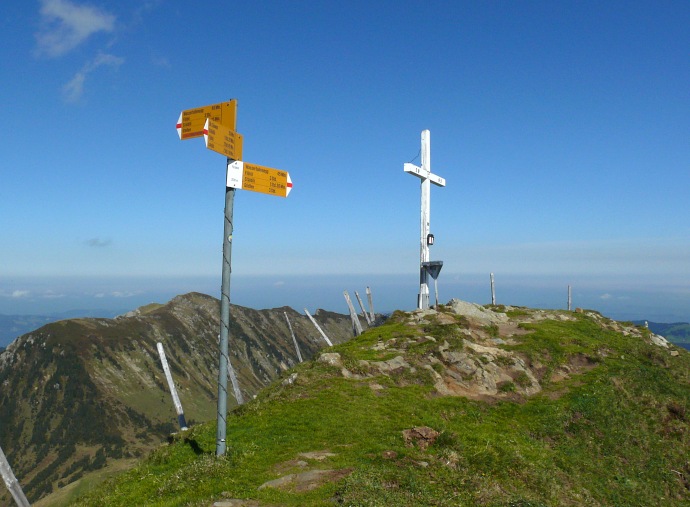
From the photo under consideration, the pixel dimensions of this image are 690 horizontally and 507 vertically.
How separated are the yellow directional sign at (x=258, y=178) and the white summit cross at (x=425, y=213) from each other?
24910 millimetres

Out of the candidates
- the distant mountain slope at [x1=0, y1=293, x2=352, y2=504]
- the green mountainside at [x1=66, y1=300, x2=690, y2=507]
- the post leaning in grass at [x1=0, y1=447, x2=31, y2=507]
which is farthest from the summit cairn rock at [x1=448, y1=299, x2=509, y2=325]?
the distant mountain slope at [x1=0, y1=293, x2=352, y2=504]

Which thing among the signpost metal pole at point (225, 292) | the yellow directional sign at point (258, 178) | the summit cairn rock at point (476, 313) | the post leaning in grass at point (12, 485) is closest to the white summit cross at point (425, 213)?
the summit cairn rock at point (476, 313)

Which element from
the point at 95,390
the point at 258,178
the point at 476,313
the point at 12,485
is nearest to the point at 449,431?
the point at 258,178

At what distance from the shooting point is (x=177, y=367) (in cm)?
16962

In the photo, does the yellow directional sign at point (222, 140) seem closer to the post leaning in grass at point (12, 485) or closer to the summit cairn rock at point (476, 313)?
the post leaning in grass at point (12, 485)

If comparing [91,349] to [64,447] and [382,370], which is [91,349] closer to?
[64,447]

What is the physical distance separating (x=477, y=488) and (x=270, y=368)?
18737cm

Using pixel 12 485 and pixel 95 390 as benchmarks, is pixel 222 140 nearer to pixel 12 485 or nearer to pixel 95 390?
pixel 12 485

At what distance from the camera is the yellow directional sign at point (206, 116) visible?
1430cm

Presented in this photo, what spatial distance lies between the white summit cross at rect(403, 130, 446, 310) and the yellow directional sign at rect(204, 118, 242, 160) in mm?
25730

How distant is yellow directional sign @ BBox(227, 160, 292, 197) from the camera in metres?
14.3

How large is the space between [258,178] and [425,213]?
88.0ft

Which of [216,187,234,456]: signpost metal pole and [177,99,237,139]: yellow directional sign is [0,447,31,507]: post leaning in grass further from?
A: [177,99,237,139]: yellow directional sign

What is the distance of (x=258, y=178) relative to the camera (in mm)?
14680
